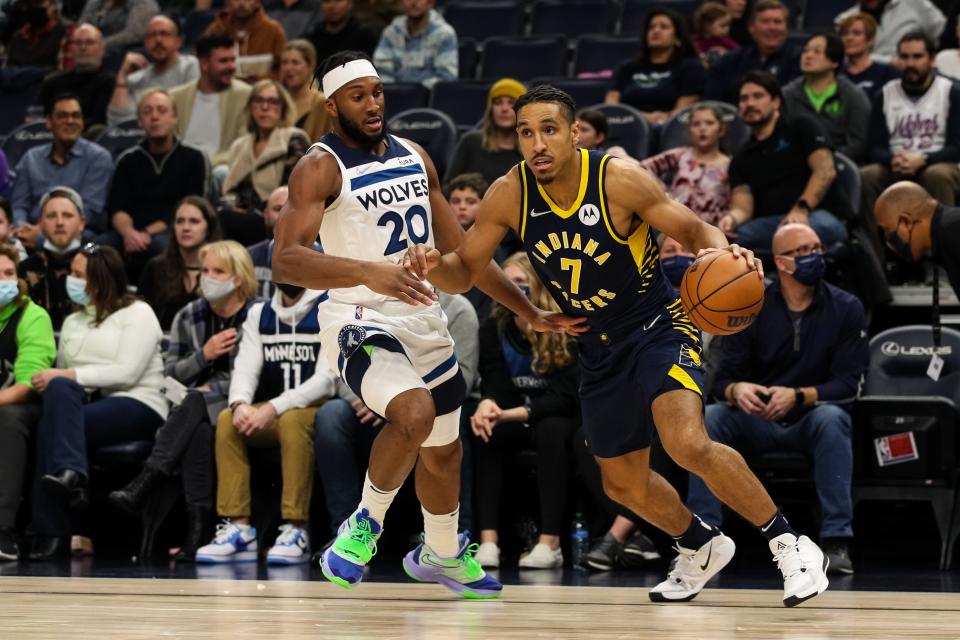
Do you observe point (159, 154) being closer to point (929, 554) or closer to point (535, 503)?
point (535, 503)

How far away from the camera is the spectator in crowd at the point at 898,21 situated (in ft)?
31.4

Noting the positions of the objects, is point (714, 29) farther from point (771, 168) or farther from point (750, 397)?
point (750, 397)

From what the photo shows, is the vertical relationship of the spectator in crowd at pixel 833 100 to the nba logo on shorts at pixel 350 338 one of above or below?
above

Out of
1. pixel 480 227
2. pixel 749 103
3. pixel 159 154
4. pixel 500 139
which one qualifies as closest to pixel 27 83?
pixel 159 154

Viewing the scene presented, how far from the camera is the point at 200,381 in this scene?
7.52m

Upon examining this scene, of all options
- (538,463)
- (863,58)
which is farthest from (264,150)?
(863,58)

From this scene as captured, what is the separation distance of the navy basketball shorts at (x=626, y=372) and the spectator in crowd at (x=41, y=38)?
335 inches

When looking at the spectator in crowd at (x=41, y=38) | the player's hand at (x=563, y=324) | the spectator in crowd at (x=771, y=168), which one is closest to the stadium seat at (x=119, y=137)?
the spectator in crowd at (x=41, y=38)

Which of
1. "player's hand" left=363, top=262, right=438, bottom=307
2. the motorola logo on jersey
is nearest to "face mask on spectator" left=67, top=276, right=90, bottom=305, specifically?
"player's hand" left=363, top=262, right=438, bottom=307

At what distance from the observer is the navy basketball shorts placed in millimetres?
4703

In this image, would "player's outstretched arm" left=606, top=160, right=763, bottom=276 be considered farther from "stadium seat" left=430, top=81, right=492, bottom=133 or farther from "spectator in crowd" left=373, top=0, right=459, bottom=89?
"spectator in crowd" left=373, top=0, right=459, bottom=89

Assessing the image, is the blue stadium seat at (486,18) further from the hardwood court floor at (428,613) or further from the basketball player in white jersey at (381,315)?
the hardwood court floor at (428,613)

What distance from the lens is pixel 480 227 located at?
4832 mm

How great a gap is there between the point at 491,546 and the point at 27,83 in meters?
7.22
